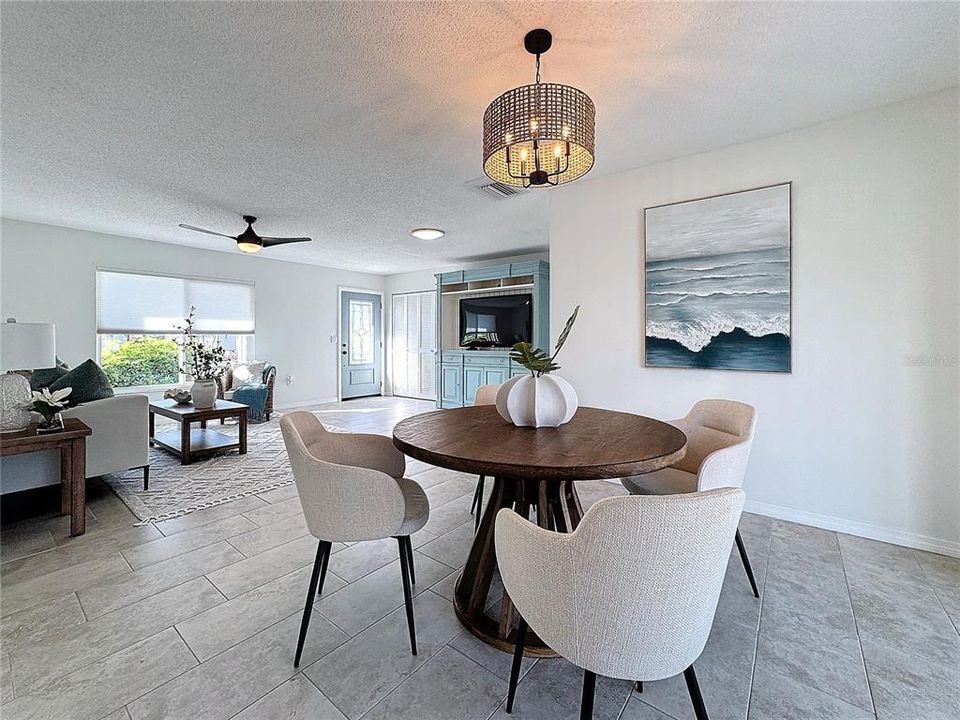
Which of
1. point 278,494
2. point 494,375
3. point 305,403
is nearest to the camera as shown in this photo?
point 278,494

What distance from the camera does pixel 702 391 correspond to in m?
2.96

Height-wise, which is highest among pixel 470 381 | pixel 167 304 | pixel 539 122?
pixel 539 122

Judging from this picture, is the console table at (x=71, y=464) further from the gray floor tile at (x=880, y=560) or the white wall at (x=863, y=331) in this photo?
the gray floor tile at (x=880, y=560)

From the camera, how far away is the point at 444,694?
1.36 metres

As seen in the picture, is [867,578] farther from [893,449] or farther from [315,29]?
[315,29]

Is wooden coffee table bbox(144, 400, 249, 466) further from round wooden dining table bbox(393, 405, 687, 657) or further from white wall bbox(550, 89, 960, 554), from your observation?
white wall bbox(550, 89, 960, 554)

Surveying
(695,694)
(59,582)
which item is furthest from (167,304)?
(695,694)

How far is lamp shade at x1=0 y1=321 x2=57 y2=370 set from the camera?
2314mm

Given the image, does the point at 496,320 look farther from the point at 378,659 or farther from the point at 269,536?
the point at 378,659

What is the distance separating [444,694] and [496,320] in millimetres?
5080

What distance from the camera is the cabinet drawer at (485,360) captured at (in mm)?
5994

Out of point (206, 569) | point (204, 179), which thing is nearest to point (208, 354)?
point (204, 179)

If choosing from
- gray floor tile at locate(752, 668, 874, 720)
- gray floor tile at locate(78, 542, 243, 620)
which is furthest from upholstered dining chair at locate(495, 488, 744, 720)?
gray floor tile at locate(78, 542, 243, 620)

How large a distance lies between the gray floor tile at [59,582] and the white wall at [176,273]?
400 cm
